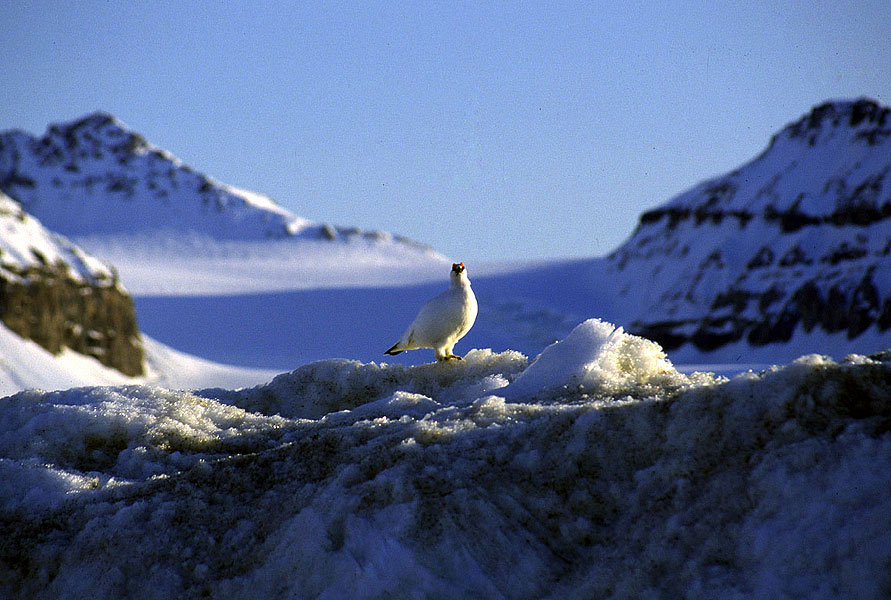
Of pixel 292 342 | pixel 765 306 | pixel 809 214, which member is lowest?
pixel 292 342

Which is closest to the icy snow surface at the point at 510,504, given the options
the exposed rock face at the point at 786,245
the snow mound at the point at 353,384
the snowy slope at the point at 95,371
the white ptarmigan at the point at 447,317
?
the snow mound at the point at 353,384

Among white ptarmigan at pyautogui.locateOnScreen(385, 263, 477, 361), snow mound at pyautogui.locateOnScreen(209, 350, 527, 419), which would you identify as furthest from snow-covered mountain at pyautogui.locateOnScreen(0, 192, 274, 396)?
snow mound at pyautogui.locateOnScreen(209, 350, 527, 419)

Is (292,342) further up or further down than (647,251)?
further down

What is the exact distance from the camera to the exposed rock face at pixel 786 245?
131 feet

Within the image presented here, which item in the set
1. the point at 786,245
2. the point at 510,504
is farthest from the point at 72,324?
the point at 510,504

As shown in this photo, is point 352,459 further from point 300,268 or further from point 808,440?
point 300,268

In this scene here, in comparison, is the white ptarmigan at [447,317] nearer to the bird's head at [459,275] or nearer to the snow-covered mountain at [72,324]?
the bird's head at [459,275]

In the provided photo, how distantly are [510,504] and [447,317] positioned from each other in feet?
14.9

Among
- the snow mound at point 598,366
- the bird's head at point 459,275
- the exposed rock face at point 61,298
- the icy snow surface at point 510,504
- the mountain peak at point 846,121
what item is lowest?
the exposed rock face at point 61,298

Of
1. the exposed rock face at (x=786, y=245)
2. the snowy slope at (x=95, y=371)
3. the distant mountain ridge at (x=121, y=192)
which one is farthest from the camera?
the distant mountain ridge at (x=121, y=192)

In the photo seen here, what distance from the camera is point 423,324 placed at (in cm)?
961

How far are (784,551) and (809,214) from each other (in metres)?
45.6

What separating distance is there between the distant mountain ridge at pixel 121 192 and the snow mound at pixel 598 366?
79.6m

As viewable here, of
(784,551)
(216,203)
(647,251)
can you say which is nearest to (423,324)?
(784,551)
